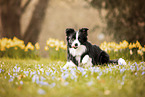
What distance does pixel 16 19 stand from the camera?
10.8m

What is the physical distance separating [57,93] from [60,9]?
20548 millimetres

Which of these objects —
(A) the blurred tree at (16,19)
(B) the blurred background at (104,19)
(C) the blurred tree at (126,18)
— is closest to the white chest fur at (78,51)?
(B) the blurred background at (104,19)

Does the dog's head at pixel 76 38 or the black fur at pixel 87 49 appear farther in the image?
the black fur at pixel 87 49

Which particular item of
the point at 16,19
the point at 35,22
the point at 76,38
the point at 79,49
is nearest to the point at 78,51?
the point at 79,49

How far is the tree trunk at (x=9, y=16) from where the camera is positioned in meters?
10.5

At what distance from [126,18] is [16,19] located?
7.06 meters

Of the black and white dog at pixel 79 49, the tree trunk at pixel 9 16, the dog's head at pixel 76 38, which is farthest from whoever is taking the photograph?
the tree trunk at pixel 9 16

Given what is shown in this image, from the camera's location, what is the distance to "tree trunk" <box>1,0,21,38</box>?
1052cm

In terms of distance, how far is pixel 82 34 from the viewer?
4.31 meters

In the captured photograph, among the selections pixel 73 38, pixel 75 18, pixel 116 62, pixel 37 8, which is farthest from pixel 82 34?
pixel 75 18

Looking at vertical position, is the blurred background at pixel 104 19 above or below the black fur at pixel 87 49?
above

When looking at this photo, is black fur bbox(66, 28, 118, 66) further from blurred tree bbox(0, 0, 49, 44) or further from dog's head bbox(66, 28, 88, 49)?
blurred tree bbox(0, 0, 49, 44)

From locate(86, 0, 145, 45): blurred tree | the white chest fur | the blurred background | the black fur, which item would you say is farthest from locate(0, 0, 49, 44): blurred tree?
the white chest fur

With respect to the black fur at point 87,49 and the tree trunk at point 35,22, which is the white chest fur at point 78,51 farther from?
the tree trunk at point 35,22
